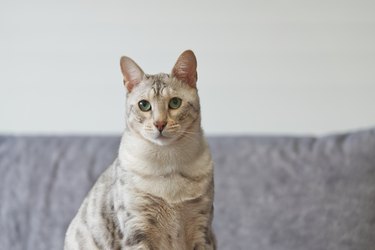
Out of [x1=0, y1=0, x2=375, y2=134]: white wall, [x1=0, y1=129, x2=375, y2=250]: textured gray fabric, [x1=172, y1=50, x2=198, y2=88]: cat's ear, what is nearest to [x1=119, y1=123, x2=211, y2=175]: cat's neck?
[x1=172, y1=50, x2=198, y2=88]: cat's ear

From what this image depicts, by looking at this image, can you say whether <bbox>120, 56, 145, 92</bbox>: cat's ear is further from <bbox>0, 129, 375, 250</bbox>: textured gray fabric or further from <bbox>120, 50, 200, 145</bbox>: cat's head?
<bbox>0, 129, 375, 250</bbox>: textured gray fabric

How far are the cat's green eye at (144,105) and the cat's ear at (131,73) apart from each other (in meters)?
0.06

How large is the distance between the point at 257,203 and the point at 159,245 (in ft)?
2.46

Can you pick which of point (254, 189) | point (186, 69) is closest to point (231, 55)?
point (254, 189)

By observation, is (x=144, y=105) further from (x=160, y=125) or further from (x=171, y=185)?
(x=171, y=185)

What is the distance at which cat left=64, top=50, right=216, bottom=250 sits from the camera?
1.19 metres

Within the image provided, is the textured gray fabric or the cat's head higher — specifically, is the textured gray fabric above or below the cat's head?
below

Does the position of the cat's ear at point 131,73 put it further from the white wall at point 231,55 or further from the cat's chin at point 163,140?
the white wall at point 231,55

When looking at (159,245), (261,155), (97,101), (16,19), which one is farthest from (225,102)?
(159,245)

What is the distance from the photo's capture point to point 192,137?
125 centimetres

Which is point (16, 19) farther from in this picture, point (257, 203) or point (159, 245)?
point (159, 245)

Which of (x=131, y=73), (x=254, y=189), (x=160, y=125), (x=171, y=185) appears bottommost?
(x=254, y=189)

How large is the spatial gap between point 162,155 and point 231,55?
3.57ft

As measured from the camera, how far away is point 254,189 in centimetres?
192
